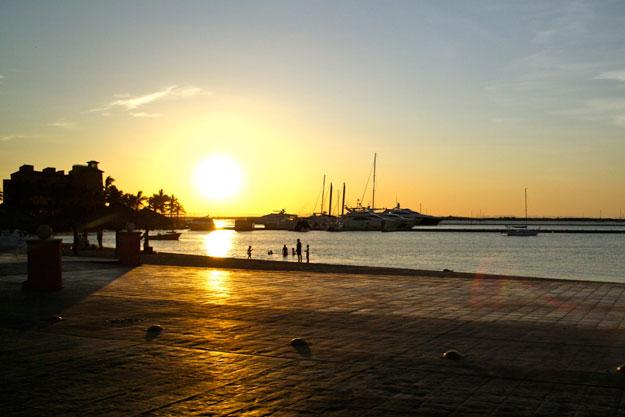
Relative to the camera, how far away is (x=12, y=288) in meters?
16.2

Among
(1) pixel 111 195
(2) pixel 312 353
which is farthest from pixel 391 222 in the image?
(2) pixel 312 353

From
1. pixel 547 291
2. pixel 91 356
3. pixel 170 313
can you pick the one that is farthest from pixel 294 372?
pixel 547 291

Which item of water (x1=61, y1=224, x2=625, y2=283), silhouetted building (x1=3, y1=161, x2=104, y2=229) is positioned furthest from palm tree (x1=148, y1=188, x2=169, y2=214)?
silhouetted building (x1=3, y1=161, x2=104, y2=229)

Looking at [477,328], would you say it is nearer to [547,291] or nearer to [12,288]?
[547,291]

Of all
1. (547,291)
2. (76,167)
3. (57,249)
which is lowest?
(547,291)

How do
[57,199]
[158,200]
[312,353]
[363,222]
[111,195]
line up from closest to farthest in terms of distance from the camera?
[312,353], [57,199], [111,195], [158,200], [363,222]

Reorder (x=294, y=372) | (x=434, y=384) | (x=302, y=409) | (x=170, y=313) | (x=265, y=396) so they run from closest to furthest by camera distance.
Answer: (x=302, y=409) → (x=265, y=396) → (x=434, y=384) → (x=294, y=372) → (x=170, y=313)

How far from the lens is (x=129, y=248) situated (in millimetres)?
24516

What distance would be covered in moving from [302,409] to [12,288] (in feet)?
42.5

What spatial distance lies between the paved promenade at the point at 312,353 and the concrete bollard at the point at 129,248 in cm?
894

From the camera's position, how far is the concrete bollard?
24.2 meters

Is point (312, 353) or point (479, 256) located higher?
point (312, 353)

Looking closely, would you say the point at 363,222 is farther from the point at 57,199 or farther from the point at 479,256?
the point at 57,199

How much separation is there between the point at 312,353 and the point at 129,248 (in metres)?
17.9
